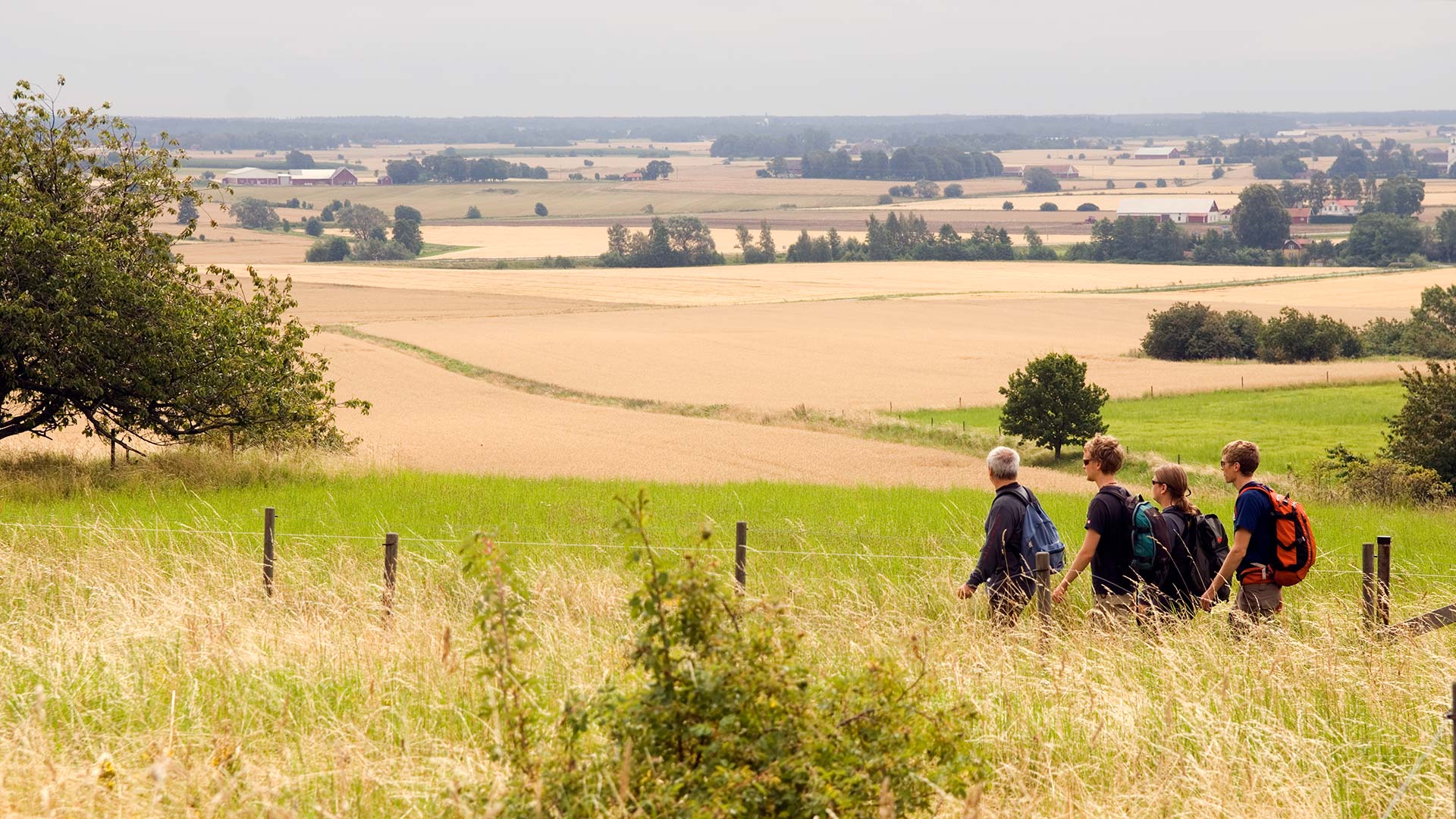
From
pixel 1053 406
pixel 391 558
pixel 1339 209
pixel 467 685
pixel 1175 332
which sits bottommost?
pixel 1053 406

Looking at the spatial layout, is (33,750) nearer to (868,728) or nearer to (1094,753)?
(868,728)

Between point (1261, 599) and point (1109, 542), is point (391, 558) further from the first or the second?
point (1261, 599)

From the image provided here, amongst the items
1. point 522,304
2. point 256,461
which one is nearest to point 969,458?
point 256,461

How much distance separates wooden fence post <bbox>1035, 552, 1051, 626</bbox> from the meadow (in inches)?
10.2

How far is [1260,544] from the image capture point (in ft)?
26.4

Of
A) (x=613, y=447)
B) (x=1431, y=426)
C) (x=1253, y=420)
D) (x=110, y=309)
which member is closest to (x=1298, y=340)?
(x=1253, y=420)

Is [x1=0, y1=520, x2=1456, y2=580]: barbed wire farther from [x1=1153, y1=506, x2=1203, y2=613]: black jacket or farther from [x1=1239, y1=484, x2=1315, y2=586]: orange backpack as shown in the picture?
[x1=1239, y1=484, x2=1315, y2=586]: orange backpack

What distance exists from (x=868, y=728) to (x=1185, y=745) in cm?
209

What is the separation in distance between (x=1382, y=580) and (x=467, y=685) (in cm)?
666

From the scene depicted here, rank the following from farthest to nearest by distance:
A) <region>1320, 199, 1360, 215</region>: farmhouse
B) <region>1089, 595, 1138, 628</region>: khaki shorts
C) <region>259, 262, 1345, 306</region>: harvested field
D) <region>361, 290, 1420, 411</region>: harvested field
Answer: <region>1320, 199, 1360, 215</region>: farmhouse, <region>259, 262, 1345, 306</region>: harvested field, <region>361, 290, 1420, 411</region>: harvested field, <region>1089, 595, 1138, 628</region>: khaki shorts

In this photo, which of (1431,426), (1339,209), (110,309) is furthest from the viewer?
(1339,209)

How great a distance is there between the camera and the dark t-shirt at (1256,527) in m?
7.91

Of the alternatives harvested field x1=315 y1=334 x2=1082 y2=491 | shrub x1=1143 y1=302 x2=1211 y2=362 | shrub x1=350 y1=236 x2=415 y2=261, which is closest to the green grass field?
harvested field x1=315 y1=334 x2=1082 y2=491

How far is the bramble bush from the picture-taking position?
149 inches
